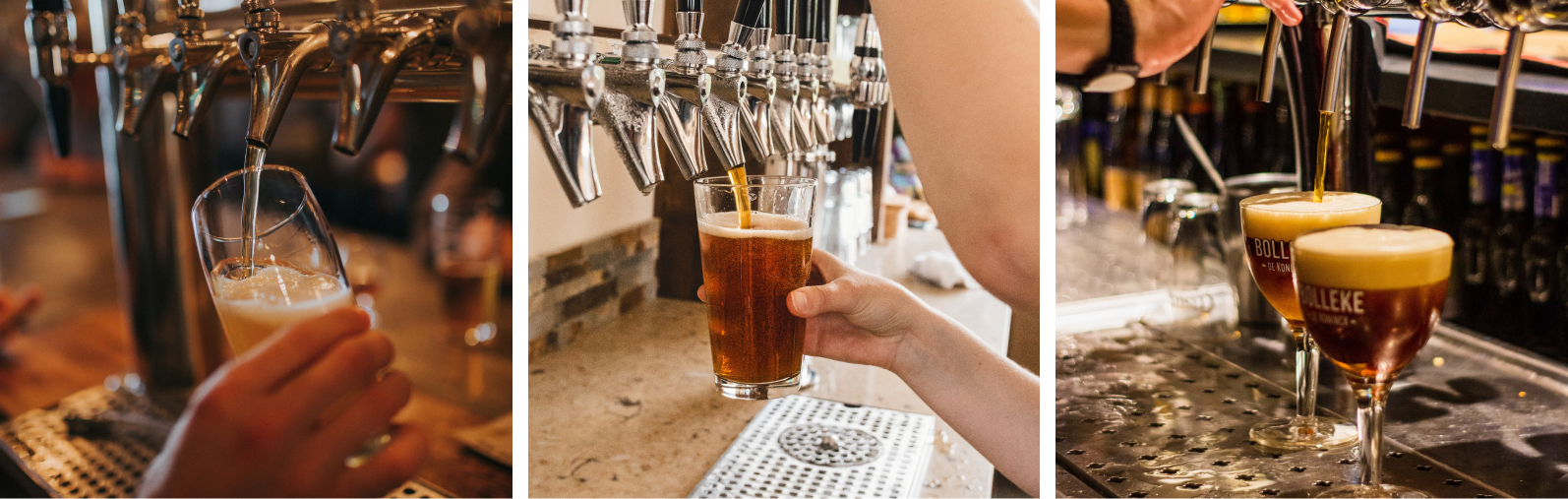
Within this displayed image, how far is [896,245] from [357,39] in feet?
1.82

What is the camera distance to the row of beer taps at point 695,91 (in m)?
0.70

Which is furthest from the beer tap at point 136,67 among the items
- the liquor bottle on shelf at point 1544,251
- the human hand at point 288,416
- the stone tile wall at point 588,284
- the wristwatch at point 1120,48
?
the liquor bottle on shelf at point 1544,251

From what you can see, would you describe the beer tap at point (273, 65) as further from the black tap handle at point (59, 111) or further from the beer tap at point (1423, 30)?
the beer tap at point (1423, 30)

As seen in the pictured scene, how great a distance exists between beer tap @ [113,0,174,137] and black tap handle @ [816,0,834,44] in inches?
26.8

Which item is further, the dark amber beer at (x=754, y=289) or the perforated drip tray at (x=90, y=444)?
the perforated drip tray at (x=90, y=444)

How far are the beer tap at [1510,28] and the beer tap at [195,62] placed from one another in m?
1.04

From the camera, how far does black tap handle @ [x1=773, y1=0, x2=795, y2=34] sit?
0.92m

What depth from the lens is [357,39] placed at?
73cm

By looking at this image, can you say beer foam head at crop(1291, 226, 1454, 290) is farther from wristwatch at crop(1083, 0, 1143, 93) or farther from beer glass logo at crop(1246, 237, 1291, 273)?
wristwatch at crop(1083, 0, 1143, 93)

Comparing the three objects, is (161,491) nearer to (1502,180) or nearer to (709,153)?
(709,153)

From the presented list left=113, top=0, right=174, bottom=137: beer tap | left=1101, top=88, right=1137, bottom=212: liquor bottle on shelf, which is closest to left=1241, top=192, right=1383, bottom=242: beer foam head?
left=113, top=0, right=174, bottom=137: beer tap

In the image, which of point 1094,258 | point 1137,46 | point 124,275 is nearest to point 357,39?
point 1137,46

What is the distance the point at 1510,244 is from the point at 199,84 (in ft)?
5.96

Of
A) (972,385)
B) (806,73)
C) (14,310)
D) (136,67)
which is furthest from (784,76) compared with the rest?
(14,310)
